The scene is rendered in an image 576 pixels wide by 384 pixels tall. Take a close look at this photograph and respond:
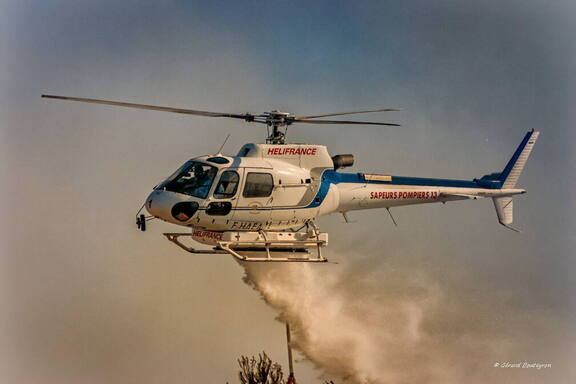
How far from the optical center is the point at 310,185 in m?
23.2

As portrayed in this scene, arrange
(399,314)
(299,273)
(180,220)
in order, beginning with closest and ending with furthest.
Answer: (180,220), (299,273), (399,314)

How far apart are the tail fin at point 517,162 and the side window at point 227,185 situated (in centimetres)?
718

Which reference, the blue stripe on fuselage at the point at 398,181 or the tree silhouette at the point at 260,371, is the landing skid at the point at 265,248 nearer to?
the blue stripe on fuselage at the point at 398,181

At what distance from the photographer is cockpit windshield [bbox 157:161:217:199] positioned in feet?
72.0

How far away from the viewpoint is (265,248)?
2291cm

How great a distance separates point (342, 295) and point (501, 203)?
Result: 15.4 ft

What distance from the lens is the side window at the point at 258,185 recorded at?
2236 centimetres

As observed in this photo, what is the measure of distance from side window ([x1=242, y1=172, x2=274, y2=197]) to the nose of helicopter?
1219mm

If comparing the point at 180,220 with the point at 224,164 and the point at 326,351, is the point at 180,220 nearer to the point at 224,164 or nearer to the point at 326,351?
the point at 224,164

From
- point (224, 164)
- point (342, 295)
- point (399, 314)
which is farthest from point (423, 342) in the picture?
point (224, 164)

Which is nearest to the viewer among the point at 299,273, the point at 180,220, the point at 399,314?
the point at 180,220

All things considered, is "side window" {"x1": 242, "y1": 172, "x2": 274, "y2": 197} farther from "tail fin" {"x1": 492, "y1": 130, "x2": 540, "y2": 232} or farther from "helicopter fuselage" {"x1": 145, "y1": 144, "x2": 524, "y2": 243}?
"tail fin" {"x1": 492, "y1": 130, "x2": 540, "y2": 232}

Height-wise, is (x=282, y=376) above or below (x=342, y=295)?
below

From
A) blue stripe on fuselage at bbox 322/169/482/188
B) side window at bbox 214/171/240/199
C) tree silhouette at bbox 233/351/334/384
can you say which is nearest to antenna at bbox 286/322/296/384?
tree silhouette at bbox 233/351/334/384
